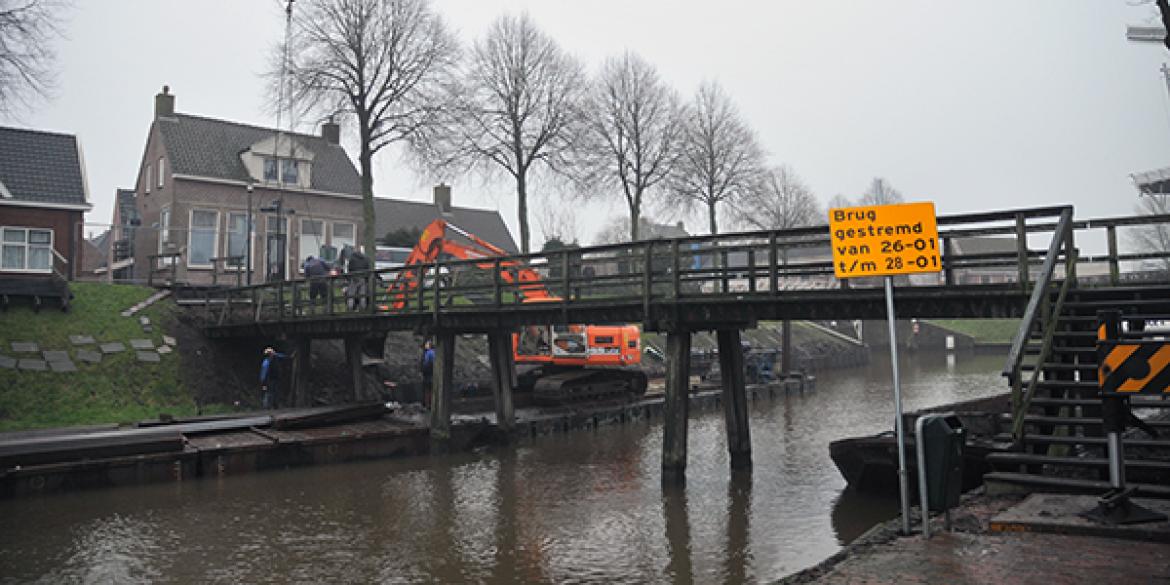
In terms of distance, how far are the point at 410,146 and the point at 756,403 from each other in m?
15.7

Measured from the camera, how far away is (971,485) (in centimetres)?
1066

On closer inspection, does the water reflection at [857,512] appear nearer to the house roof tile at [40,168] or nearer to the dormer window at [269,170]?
the house roof tile at [40,168]

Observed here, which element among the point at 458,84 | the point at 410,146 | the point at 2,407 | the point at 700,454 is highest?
the point at 458,84

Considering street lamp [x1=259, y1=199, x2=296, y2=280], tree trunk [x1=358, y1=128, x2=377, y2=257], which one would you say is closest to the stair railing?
street lamp [x1=259, y1=199, x2=296, y2=280]

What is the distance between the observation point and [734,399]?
49.6ft

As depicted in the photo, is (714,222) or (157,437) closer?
(157,437)

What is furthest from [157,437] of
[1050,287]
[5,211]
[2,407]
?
Result: [5,211]

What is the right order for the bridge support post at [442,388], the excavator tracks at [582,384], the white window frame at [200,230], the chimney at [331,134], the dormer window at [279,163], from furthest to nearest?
the chimney at [331,134] < the dormer window at [279,163] < the white window frame at [200,230] < the excavator tracks at [582,384] < the bridge support post at [442,388]

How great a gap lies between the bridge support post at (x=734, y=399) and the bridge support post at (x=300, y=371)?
11738mm

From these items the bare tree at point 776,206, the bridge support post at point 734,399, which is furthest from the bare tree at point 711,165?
the bridge support post at point 734,399

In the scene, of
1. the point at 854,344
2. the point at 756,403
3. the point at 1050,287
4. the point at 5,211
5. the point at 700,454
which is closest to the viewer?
the point at 1050,287

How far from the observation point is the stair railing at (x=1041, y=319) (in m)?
8.06

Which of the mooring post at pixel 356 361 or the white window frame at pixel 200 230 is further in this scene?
the white window frame at pixel 200 230

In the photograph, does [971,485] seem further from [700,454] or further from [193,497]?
[193,497]
